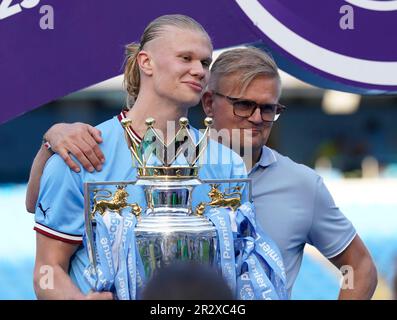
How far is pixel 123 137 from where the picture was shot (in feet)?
6.42

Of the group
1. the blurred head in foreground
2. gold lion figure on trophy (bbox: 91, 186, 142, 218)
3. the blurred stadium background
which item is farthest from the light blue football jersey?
the blurred stadium background

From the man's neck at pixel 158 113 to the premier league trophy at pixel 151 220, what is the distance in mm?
117

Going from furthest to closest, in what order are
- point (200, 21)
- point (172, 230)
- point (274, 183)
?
1. point (274, 183)
2. point (200, 21)
3. point (172, 230)

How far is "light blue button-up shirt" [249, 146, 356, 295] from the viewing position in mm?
2262

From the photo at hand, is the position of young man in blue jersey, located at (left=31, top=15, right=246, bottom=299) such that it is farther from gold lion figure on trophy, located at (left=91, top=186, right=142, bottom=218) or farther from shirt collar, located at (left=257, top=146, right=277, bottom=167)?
shirt collar, located at (left=257, top=146, right=277, bottom=167)

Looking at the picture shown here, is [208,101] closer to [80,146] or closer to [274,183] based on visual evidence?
[274,183]

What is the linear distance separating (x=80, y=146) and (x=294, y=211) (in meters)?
0.63

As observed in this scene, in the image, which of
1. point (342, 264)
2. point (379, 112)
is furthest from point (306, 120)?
point (342, 264)

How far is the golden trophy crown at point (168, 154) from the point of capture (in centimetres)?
175

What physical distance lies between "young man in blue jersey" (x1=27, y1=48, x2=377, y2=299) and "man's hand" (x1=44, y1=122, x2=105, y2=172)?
19 cm

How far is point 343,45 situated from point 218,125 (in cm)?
35

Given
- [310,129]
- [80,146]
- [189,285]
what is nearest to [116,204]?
[80,146]

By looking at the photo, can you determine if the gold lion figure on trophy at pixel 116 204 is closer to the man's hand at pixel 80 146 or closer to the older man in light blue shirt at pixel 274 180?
the man's hand at pixel 80 146
